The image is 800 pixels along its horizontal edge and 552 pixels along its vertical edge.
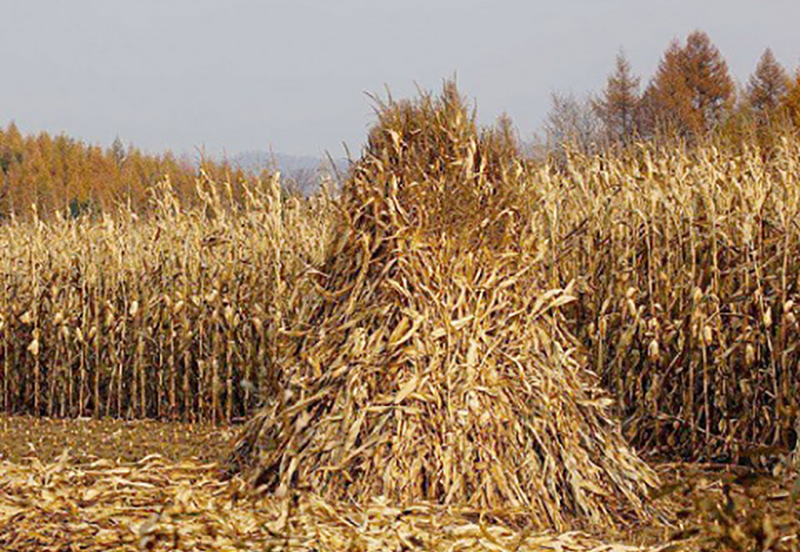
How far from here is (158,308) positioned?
309 inches

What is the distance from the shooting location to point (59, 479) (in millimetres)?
A: 4430

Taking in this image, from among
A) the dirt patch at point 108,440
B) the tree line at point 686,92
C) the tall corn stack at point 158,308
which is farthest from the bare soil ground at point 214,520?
the tree line at point 686,92

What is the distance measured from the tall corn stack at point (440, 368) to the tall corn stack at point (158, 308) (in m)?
2.51

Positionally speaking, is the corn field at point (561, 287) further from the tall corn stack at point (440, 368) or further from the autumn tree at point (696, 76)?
the autumn tree at point (696, 76)

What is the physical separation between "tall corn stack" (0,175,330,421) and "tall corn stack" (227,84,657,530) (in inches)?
98.9

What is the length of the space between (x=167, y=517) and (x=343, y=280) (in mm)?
1368

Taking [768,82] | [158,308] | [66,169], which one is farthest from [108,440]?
[768,82]

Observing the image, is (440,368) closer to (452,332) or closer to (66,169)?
(452,332)

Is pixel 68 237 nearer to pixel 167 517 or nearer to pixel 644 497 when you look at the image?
pixel 167 517

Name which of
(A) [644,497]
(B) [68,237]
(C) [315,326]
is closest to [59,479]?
(C) [315,326]

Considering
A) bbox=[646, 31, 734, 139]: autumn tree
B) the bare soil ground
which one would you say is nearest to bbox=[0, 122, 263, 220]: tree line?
the bare soil ground

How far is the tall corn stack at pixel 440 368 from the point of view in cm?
406

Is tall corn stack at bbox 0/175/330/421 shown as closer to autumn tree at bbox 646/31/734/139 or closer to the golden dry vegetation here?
the golden dry vegetation

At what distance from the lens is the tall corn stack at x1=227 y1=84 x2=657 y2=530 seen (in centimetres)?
406
